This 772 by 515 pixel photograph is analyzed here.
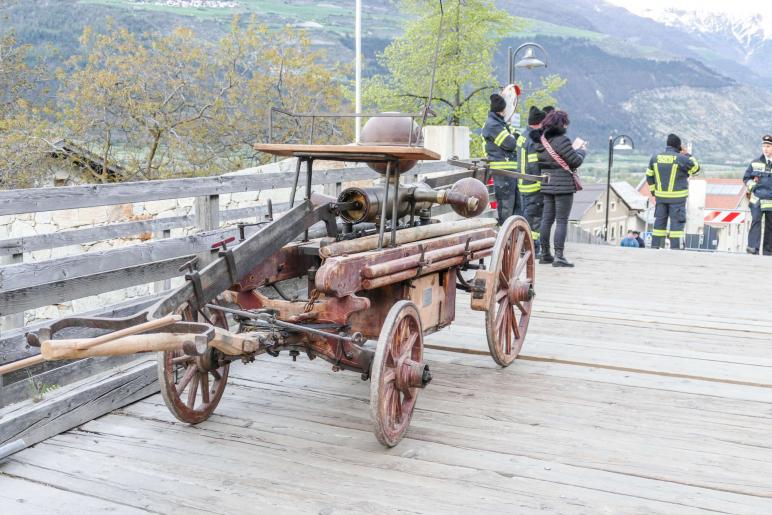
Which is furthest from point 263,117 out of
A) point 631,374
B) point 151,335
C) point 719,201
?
point 719,201

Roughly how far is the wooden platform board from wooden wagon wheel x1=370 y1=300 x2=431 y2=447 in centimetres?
68

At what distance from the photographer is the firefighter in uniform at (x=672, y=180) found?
11.3m

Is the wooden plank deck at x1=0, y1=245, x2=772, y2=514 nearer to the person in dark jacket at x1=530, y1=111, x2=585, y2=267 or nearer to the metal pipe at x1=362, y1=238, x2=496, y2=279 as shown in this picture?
the metal pipe at x1=362, y1=238, x2=496, y2=279

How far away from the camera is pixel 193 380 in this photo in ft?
13.2

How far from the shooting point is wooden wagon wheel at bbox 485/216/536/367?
485cm

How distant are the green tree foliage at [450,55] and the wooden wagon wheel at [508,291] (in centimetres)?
3657

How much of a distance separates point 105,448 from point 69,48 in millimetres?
48431

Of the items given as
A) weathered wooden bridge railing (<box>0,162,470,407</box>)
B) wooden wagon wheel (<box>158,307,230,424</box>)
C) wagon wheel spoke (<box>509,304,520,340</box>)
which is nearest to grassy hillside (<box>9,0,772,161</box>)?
weathered wooden bridge railing (<box>0,162,470,407</box>)

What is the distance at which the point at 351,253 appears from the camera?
4.01m

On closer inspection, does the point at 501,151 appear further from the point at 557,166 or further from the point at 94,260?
the point at 94,260

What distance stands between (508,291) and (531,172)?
15.6 ft

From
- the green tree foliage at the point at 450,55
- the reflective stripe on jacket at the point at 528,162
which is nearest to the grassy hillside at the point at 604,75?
the green tree foliage at the point at 450,55

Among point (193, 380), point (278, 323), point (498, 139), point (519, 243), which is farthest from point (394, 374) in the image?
point (498, 139)

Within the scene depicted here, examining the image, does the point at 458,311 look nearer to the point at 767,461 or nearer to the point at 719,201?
the point at 767,461
